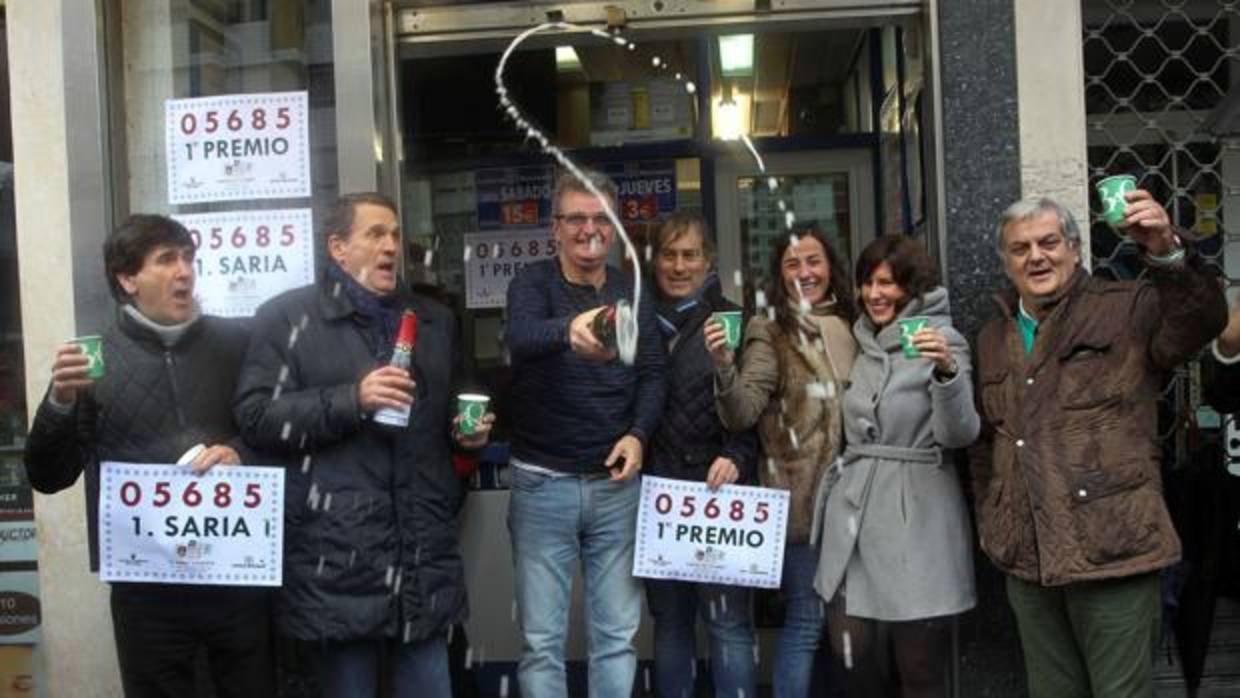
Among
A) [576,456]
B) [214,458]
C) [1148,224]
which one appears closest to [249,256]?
[214,458]

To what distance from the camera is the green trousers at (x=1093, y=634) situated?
3938mm

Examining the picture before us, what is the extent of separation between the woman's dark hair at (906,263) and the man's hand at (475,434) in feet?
4.31

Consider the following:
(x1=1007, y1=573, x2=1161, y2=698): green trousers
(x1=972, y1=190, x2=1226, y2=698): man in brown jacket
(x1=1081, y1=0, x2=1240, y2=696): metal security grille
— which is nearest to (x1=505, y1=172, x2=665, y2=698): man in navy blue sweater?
(x1=972, y1=190, x2=1226, y2=698): man in brown jacket

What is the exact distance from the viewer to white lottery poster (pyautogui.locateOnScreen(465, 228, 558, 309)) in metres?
7.27

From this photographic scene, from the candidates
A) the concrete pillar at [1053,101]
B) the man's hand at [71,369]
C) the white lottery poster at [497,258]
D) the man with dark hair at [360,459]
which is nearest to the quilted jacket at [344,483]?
the man with dark hair at [360,459]

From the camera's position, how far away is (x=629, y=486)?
15.1 ft

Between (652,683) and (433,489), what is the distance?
2319 millimetres

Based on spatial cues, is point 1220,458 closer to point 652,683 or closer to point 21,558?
point 652,683

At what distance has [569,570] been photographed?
4633 millimetres

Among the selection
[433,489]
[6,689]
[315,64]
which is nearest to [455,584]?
[433,489]

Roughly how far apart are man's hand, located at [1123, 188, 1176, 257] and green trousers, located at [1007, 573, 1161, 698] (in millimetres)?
950

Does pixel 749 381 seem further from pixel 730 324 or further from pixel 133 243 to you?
pixel 133 243

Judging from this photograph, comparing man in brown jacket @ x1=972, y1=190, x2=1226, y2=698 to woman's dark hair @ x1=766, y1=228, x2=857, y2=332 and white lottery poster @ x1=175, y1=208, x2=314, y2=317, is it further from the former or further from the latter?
white lottery poster @ x1=175, y1=208, x2=314, y2=317

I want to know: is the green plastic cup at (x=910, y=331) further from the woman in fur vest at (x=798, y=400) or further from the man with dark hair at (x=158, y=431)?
the man with dark hair at (x=158, y=431)
